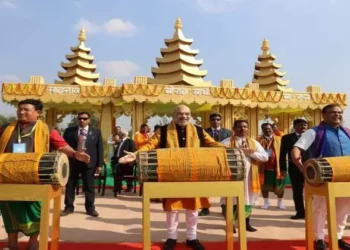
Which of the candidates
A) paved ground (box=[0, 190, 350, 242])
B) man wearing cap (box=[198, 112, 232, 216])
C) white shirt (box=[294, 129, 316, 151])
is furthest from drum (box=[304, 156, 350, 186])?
man wearing cap (box=[198, 112, 232, 216])

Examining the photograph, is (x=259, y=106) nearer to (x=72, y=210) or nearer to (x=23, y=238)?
(x=72, y=210)

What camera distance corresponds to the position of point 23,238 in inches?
153

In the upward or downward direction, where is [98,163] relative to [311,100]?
downward

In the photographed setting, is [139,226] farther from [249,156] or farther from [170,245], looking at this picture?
[249,156]

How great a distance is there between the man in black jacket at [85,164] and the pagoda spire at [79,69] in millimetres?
10532

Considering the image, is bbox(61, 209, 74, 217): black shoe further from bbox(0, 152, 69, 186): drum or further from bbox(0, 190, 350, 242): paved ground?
bbox(0, 152, 69, 186): drum

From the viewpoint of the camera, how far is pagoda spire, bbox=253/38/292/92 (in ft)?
57.6

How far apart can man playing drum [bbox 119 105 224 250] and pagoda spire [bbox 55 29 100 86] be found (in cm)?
1251

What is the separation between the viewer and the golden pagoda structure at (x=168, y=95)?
40.2 feet

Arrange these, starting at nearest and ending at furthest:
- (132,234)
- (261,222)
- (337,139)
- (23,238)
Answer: (337,139) → (23,238) → (132,234) → (261,222)

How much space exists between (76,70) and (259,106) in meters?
8.08

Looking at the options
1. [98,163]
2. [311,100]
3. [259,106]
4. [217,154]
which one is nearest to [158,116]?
[259,106]

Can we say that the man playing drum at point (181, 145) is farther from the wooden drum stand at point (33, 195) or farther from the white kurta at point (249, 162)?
the wooden drum stand at point (33, 195)

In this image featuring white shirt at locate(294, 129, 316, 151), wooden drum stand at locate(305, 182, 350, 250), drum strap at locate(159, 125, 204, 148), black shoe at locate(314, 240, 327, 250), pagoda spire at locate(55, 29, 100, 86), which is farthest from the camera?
pagoda spire at locate(55, 29, 100, 86)
